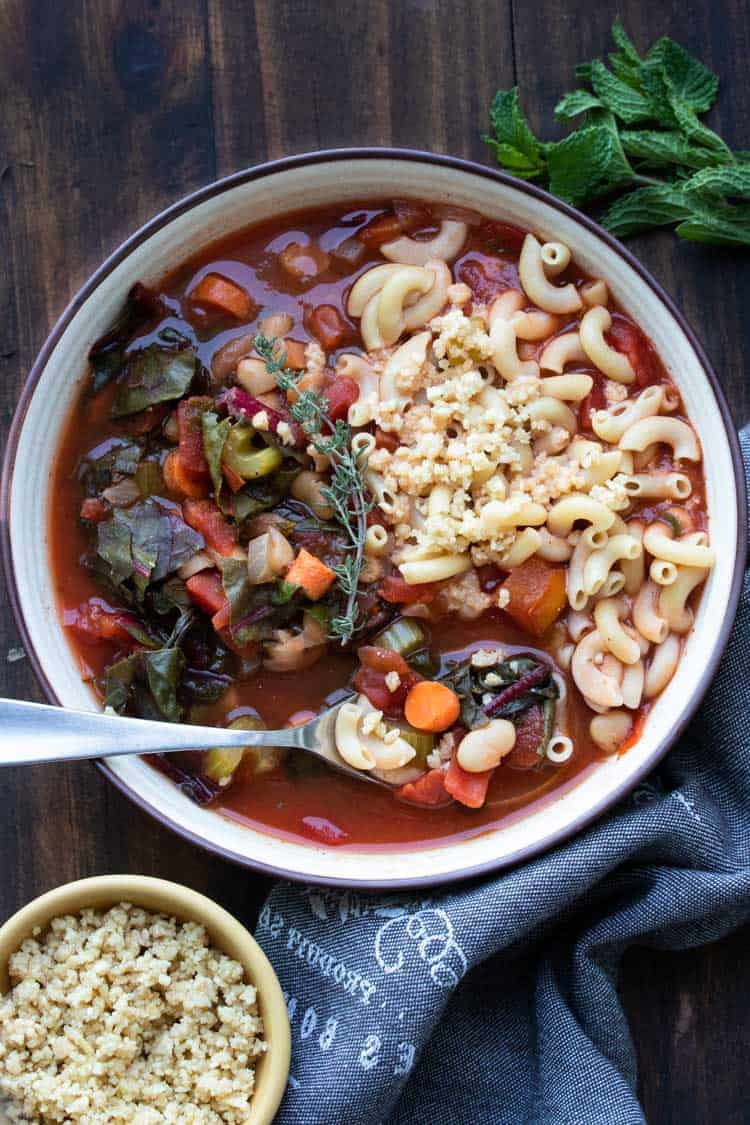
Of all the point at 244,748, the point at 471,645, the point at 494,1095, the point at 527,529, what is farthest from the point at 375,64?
the point at 494,1095

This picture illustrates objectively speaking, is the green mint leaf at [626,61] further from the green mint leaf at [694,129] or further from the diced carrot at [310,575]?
the diced carrot at [310,575]

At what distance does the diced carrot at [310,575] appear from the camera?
3424 mm

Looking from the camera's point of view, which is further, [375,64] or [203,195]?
[375,64]

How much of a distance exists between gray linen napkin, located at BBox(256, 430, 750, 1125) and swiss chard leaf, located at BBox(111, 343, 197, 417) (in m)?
1.54

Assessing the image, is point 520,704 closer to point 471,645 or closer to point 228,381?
point 471,645

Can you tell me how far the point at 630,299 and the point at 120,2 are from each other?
1.88 metres

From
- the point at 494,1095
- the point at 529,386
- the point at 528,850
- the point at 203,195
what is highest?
the point at 203,195

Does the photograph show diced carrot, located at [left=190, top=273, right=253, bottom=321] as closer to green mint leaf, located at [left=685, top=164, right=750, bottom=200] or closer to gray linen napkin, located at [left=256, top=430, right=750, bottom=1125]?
green mint leaf, located at [left=685, top=164, right=750, bottom=200]

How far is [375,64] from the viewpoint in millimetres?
3719

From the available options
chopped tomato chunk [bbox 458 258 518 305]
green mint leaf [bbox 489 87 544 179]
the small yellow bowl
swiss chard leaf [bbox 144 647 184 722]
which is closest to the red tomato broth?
chopped tomato chunk [bbox 458 258 518 305]

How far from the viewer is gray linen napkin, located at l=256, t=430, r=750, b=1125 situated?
133 inches

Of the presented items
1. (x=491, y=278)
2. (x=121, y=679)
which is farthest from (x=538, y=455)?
(x=121, y=679)

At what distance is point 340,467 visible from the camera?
3379 millimetres

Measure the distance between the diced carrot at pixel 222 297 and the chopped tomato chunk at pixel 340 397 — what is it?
0.38m
